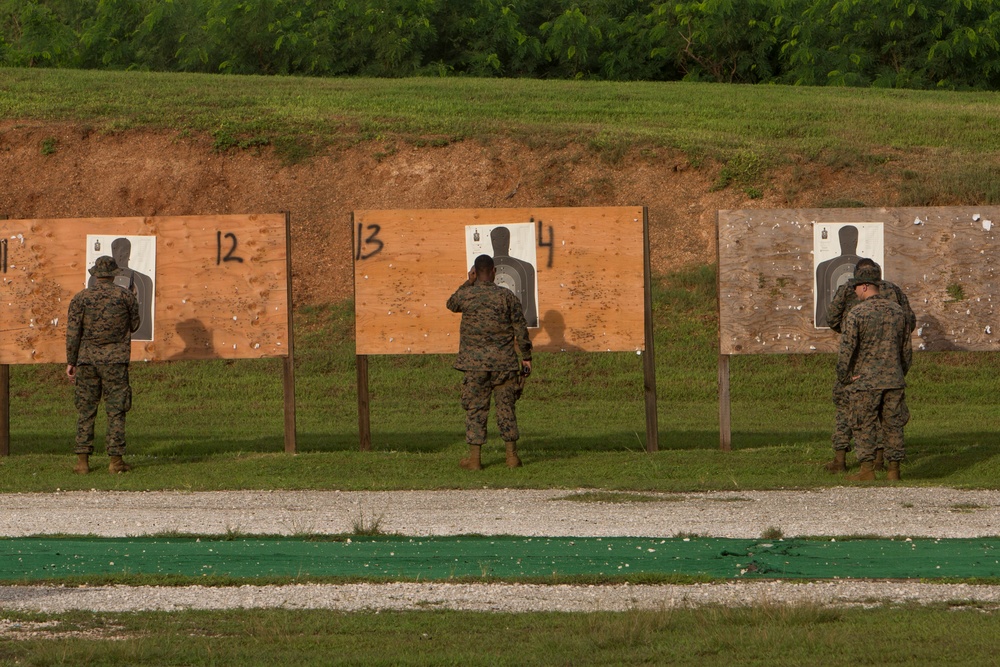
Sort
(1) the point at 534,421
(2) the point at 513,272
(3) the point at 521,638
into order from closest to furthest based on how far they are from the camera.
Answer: (3) the point at 521,638, (2) the point at 513,272, (1) the point at 534,421

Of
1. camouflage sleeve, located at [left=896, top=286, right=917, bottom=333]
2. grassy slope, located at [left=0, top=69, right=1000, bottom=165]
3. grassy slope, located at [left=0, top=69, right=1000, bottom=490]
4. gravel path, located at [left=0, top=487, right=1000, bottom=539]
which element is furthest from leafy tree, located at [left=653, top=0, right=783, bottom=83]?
gravel path, located at [left=0, top=487, right=1000, bottom=539]

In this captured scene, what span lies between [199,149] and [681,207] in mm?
10083

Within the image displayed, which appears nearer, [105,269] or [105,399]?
[105,269]

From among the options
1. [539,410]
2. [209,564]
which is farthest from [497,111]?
[209,564]

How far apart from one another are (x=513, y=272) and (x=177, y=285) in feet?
12.1

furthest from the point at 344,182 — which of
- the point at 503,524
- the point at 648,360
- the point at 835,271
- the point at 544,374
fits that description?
the point at 503,524

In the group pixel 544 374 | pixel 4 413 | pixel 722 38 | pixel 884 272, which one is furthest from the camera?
pixel 722 38

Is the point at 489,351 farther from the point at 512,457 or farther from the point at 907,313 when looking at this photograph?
the point at 907,313

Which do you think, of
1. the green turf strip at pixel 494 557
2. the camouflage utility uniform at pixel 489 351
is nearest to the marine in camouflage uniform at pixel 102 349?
the camouflage utility uniform at pixel 489 351

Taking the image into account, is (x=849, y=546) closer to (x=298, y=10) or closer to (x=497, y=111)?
(x=497, y=111)

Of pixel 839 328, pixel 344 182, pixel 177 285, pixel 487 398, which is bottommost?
pixel 487 398

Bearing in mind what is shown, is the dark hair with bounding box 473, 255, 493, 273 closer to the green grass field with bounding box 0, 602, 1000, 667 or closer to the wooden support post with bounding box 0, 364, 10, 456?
the wooden support post with bounding box 0, 364, 10, 456

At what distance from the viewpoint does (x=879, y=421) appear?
1312cm

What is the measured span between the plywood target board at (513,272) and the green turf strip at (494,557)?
5.79 m
